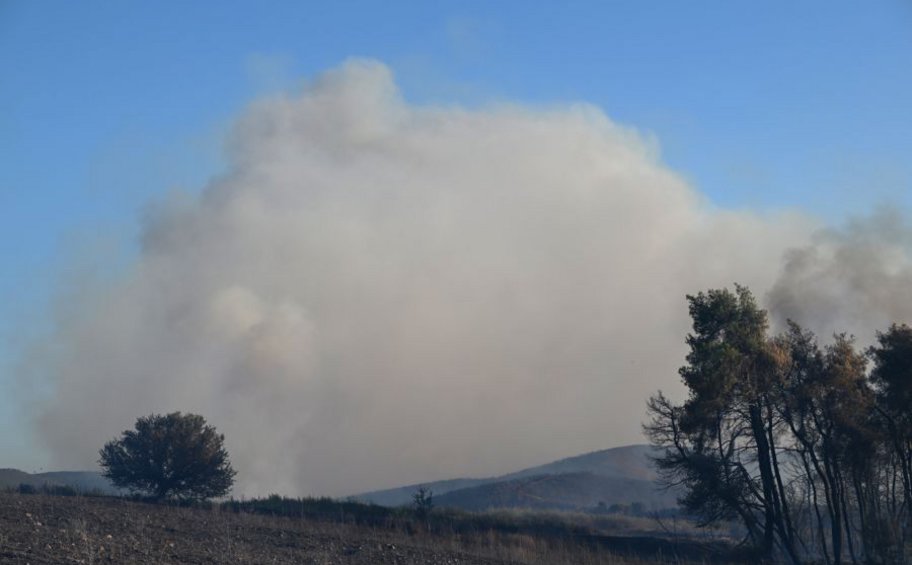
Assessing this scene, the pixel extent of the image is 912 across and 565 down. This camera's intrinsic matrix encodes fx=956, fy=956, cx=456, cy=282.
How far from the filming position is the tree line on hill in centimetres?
3731

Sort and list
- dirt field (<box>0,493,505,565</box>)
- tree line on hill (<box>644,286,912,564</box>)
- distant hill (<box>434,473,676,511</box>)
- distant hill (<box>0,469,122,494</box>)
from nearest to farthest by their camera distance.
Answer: dirt field (<box>0,493,505,565</box>) → tree line on hill (<box>644,286,912,564</box>) → distant hill (<box>0,469,122,494</box>) → distant hill (<box>434,473,676,511</box>)

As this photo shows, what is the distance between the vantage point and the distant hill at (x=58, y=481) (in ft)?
154

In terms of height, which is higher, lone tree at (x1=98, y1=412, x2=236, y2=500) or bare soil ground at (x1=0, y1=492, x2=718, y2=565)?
lone tree at (x1=98, y1=412, x2=236, y2=500)

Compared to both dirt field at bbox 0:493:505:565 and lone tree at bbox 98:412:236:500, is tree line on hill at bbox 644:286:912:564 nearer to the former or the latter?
dirt field at bbox 0:493:505:565

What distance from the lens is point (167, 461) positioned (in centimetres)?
4719

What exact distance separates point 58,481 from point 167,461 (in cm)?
1802

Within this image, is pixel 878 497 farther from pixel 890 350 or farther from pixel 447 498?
pixel 447 498

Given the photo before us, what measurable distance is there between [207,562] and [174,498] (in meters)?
25.9

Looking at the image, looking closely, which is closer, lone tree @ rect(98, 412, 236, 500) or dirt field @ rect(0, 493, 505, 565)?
dirt field @ rect(0, 493, 505, 565)

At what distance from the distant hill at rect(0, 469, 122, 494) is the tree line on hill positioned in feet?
89.3

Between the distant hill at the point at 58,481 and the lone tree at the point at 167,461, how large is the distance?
1.58 metres

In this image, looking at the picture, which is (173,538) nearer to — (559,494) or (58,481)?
(58,481)

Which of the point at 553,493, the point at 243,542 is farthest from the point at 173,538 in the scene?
the point at 553,493

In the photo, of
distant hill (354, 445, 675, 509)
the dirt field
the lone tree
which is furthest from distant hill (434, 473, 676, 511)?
the dirt field
